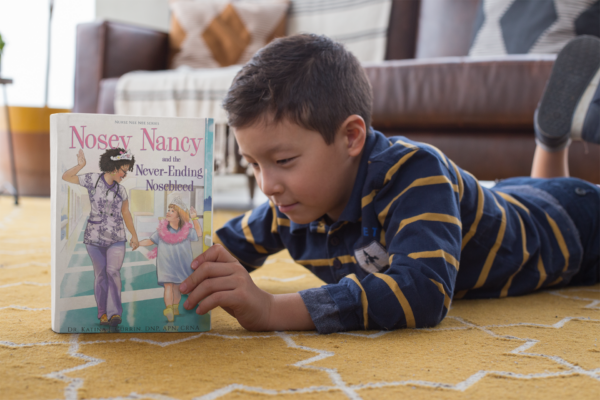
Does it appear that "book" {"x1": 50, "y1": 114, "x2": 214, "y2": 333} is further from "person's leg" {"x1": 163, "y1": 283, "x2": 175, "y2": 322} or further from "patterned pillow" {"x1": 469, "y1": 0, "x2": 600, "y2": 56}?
"patterned pillow" {"x1": 469, "y1": 0, "x2": 600, "y2": 56}

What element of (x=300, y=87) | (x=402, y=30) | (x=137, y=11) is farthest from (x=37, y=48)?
(x=300, y=87)

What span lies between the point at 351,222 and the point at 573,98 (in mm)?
733

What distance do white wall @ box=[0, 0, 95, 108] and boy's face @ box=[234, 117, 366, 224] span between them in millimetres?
2286

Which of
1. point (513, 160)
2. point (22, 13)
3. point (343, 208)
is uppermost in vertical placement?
point (22, 13)

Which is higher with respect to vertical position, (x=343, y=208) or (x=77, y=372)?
(x=343, y=208)

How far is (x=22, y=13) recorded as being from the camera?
2752 mm

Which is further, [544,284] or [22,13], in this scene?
[22,13]

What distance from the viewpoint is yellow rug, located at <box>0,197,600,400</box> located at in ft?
1.44

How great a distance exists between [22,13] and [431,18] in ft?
6.91

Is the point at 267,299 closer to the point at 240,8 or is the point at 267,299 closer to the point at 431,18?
the point at 431,18

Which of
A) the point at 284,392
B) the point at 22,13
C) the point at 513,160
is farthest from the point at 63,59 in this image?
the point at 284,392

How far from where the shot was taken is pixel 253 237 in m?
0.90

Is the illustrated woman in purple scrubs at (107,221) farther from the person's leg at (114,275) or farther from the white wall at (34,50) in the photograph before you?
the white wall at (34,50)

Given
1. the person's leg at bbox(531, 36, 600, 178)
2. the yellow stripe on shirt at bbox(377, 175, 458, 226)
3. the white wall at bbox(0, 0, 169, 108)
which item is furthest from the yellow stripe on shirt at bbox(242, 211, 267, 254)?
the white wall at bbox(0, 0, 169, 108)
